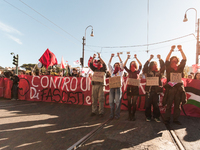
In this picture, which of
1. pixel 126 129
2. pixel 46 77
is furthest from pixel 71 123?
pixel 46 77

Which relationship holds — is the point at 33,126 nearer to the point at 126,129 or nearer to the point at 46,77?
the point at 126,129

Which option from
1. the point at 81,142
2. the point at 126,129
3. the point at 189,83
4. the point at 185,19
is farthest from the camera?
the point at 185,19

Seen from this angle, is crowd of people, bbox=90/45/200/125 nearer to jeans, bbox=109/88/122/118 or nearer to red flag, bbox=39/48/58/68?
jeans, bbox=109/88/122/118

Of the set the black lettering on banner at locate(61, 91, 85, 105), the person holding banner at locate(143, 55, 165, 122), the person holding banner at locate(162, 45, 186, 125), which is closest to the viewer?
the person holding banner at locate(162, 45, 186, 125)

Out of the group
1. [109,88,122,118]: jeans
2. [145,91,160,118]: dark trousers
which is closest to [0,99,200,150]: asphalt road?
[145,91,160,118]: dark trousers

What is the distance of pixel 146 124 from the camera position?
3408mm

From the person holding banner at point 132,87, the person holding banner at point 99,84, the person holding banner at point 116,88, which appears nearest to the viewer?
the person holding banner at point 132,87

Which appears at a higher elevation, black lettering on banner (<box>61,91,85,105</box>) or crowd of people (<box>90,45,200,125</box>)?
crowd of people (<box>90,45,200,125</box>)

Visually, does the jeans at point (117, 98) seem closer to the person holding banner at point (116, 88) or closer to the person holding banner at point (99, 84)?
the person holding banner at point (116, 88)

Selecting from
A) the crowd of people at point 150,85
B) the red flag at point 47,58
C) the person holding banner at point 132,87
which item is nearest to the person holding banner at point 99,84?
the crowd of people at point 150,85

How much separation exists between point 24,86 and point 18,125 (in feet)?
14.5

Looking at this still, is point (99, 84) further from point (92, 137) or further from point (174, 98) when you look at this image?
point (174, 98)

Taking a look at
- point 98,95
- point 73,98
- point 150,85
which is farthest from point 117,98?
point 73,98

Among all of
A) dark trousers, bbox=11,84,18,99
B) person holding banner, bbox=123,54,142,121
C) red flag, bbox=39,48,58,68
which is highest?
red flag, bbox=39,48,58,68
